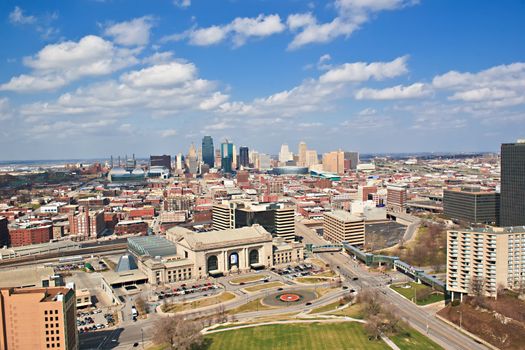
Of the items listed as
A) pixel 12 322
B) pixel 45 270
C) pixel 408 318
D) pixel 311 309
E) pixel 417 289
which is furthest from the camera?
pixel 45 270

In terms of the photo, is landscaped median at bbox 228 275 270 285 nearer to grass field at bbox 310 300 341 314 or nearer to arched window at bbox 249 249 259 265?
arched window at bbox 249 249 259 265

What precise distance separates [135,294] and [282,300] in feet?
83.2

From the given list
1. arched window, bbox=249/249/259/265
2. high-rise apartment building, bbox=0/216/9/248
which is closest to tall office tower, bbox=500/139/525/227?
arched window, bbox=249/249/259/265

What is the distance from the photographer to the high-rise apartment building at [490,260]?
224 feet

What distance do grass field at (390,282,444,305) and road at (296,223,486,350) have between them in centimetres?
119

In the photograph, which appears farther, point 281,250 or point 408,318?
point 281,250

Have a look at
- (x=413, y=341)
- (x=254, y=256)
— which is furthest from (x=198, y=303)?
(x=413, y=341)

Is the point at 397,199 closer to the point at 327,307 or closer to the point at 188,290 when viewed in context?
the point at 327,307

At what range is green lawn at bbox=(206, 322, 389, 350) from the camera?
5728cm

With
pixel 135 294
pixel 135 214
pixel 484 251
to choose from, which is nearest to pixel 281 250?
pixel 135 294

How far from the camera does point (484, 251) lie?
6894 cm

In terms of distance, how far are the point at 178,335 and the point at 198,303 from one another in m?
18.9

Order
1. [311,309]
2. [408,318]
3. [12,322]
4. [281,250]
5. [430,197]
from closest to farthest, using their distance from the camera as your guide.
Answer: [12,322] → [408,318] → [311,309] → [281,250] → [430,197]

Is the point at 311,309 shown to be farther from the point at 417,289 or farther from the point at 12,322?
the point at 12,322
